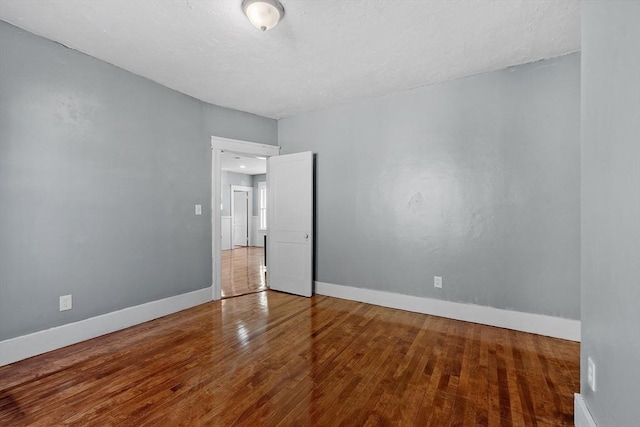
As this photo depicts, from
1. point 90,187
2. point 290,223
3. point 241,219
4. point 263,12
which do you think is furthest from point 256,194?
point 263,12

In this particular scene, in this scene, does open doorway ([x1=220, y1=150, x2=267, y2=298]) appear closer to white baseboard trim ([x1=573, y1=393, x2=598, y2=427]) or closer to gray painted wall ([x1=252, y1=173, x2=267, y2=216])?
gray painted wall ([x1=252, y1=173, x2=267, y2=216])

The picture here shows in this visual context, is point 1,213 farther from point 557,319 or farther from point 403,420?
point 557,319

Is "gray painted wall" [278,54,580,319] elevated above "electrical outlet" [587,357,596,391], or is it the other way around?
"gray painted wall" [278,54,580,319]

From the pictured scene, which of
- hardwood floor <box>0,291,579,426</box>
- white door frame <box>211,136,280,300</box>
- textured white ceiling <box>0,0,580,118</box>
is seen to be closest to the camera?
hardwood floor <box>0,291,579,426</box>

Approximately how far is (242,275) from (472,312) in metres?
3.89

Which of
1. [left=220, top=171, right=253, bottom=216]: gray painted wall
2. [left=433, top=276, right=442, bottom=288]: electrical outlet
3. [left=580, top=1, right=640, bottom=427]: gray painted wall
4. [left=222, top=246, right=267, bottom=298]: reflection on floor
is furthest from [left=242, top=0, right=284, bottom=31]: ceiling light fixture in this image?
[left=220, top=171, right=253, bottom=216]: gray painted wall

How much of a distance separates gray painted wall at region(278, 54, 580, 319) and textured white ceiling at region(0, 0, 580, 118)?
298 mm

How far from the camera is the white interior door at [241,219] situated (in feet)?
33.6

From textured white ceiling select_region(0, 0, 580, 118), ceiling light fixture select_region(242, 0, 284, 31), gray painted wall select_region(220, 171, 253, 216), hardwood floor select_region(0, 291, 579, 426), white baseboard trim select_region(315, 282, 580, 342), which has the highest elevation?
textured white ceiling select_region(0, 0, 580, 118)

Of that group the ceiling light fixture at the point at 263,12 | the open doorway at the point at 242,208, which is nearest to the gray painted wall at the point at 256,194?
the open doorway at the point at 242,208

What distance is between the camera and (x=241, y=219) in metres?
10.3

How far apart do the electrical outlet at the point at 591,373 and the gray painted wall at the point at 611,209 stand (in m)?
0.03

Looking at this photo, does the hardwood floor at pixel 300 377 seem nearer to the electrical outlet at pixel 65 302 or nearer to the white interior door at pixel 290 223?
the electrical outlet at pixel 65 302

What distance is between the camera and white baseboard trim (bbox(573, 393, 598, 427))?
4.54ft
